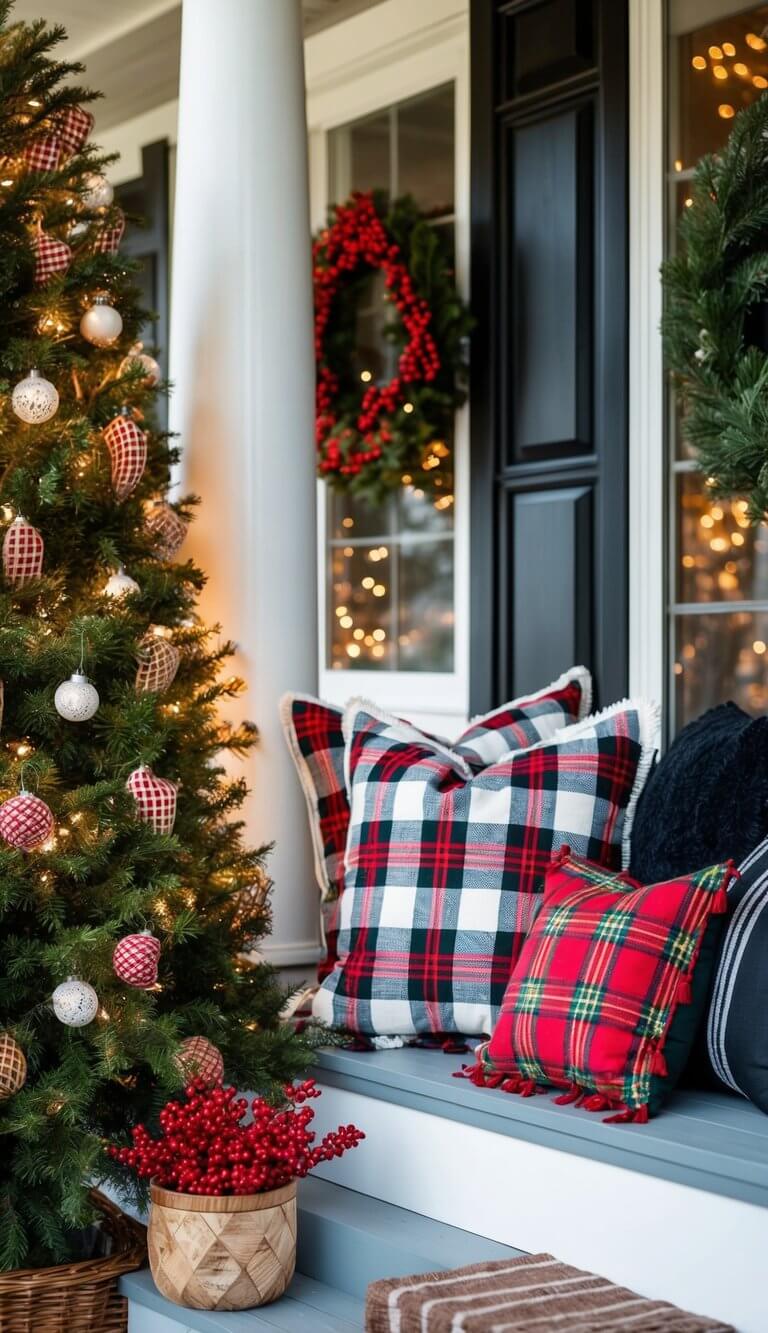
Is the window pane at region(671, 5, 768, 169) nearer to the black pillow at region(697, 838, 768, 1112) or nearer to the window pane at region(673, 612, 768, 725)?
the window pane at region(673, 612, 768, 725)

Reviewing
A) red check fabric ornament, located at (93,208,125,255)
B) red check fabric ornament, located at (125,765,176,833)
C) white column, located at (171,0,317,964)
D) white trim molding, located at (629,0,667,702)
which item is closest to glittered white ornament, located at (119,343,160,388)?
red check fabric ornament, located at (93,208,125,255)

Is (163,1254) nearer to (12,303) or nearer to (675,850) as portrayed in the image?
(675,850)

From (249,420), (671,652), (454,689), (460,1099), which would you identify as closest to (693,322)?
(249,420)

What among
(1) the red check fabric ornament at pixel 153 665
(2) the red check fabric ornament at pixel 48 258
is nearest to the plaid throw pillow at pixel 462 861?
(1) the red check fabric ornament at pixel 153 665

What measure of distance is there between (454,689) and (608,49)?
1.65 m

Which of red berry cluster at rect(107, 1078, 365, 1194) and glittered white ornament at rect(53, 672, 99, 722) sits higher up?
glittered white ornament at rect(53, 672, 99, 722)

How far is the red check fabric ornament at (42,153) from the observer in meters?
2.37

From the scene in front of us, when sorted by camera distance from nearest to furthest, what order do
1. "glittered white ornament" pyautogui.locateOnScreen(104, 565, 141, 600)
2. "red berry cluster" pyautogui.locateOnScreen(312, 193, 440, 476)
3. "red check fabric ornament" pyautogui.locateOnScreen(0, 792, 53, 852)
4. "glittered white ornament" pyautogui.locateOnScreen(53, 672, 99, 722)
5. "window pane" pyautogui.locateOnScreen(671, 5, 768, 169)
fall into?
"red check fabric ornament" pyautogui.locateOnScreen(0, 792, 53, 852) < "glittered white ornament" pyautogui.locateOnScreen(53, 672, 99, 722) < "glittered white ornament" pyautogui.locateOnScreen(104, 565, 141, 600) < "window pane" pyautogui.locateOnScreen(671, 5, 768, 169) < "red berry cluster" pyautogui.locateOnScreen(312, 193, 440, 476)

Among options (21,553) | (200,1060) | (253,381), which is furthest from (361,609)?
(200,1060)

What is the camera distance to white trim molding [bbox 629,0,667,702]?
340 centimetres

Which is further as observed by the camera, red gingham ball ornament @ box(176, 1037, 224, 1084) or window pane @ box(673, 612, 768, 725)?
window pane @ box(673, 612, 768, 725)

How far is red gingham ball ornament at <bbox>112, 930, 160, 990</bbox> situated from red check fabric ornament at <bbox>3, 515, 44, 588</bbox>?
0.56 m

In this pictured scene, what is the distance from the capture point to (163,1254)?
199 cm

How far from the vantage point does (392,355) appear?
4.15 m
